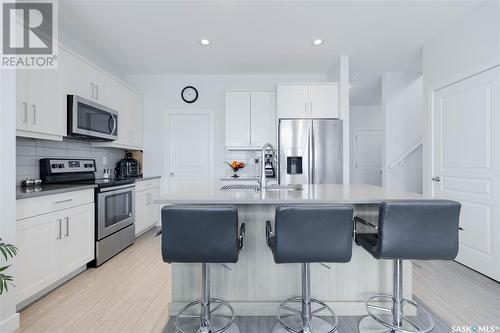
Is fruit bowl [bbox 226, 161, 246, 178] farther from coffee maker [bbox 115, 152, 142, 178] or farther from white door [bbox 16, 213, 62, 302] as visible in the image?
white door [bbox 16, 213, 62, 302]

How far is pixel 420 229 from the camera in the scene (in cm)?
150

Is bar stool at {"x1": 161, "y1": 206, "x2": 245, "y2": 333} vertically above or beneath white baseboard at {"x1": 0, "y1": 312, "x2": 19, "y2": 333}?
above

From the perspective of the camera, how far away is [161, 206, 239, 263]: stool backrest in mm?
1481

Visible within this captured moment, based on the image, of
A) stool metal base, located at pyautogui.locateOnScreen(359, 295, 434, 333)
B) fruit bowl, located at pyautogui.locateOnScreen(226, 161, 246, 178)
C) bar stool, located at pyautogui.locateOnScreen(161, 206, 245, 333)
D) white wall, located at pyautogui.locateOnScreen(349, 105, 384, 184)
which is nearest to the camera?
bar stool, located at pyautogui.locateOnScreen(161, 206, 245, 333)

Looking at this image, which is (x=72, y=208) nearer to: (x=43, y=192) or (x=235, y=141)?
(x=43, y=192)

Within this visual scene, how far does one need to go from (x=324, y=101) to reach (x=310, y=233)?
3036mm

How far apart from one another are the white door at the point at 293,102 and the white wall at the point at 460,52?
1592 mm

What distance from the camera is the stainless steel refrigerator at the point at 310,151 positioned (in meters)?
3.92

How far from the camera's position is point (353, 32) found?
10.4 ft

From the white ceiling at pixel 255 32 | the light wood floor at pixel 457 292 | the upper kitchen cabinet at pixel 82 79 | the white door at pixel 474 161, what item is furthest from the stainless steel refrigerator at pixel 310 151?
the upper kitchen cabinet at pixel 82 79

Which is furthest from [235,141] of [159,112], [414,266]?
[414,266]

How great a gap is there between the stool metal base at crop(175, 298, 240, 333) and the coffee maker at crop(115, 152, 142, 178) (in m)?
2.82

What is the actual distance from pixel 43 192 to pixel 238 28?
98.4 inches

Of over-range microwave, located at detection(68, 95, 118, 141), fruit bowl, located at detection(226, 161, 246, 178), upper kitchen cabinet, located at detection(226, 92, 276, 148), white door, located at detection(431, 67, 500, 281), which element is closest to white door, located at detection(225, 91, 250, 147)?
upper kitchen cabinet, located at detection(226, 92, 276, 148)
